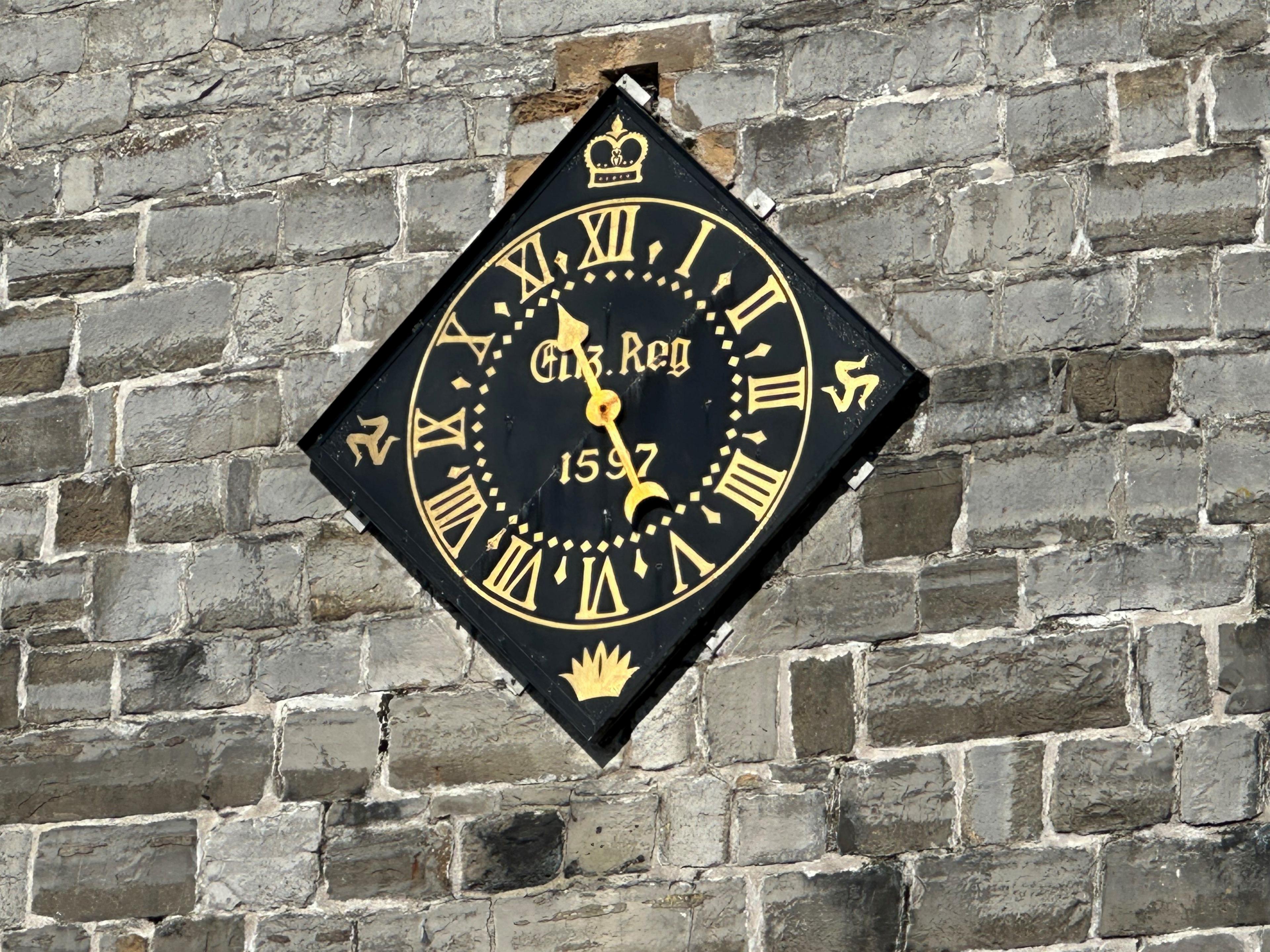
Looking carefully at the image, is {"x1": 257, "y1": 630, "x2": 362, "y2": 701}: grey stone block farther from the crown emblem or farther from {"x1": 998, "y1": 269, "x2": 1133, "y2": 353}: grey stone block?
{"x1": 998, "y1": 269, "x2": 1133, "y2": 353}: grey stone block

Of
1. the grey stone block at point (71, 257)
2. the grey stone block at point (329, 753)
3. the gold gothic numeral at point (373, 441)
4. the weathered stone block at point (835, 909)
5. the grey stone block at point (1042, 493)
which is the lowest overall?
the weathered stone block at point (835, 909)

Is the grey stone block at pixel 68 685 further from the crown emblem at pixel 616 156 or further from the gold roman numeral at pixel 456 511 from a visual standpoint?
the crown emblem at pixel 616 156

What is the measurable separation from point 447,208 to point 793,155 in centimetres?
91

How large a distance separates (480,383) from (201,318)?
2.80ft

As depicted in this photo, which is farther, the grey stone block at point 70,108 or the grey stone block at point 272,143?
the grey stone block at point 70,108

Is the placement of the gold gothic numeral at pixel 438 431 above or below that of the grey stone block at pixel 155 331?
below

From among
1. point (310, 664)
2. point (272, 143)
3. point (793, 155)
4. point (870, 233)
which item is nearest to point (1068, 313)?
point (870, 233)

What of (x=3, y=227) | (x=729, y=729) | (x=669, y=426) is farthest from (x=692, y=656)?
(x=3, y=227)

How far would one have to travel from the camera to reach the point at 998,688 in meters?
4.92

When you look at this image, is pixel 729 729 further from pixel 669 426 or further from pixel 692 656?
pixel 669 426

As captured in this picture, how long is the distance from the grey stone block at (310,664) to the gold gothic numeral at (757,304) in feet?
3.92

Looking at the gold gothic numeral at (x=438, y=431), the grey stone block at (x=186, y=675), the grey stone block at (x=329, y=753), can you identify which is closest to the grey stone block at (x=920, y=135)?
the gold gothic numeral at (x=438, y=431)

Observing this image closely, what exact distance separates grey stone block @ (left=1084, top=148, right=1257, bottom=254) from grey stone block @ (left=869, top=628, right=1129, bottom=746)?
96 cm

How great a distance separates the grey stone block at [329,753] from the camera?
5270mm
